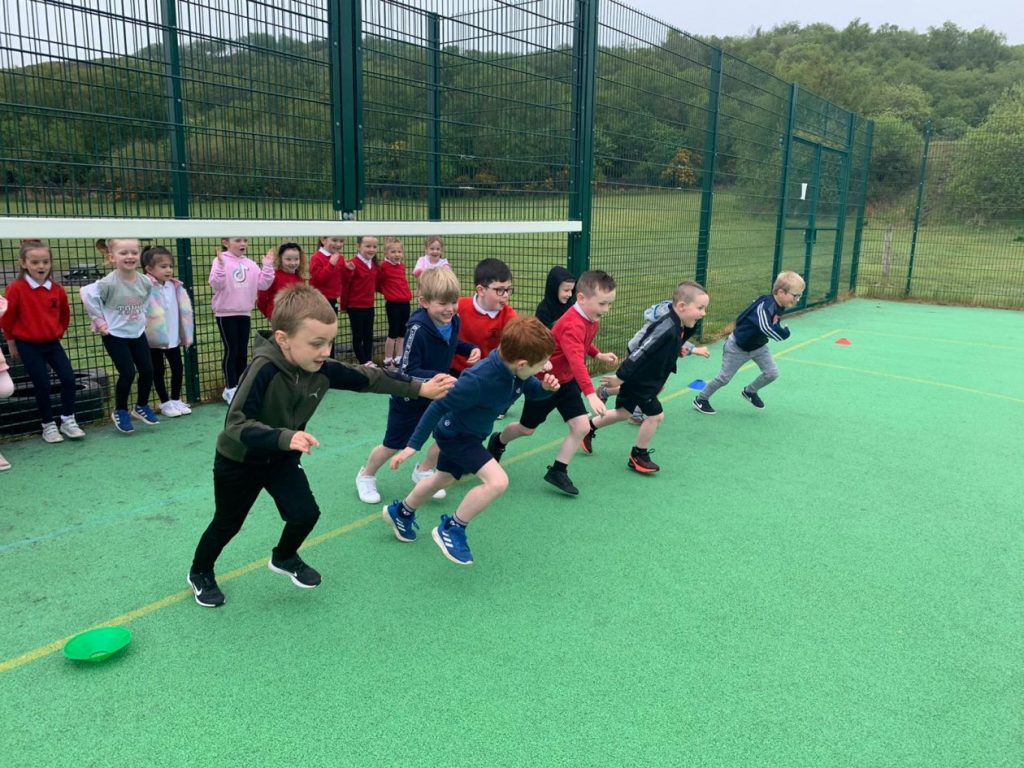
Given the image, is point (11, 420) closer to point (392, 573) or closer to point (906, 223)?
point (392, 573)

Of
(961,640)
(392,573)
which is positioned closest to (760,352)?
(961,640)

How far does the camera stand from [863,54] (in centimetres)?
7169

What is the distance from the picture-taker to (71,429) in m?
5.50

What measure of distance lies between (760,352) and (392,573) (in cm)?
439

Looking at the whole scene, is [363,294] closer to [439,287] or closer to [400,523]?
[439,287]

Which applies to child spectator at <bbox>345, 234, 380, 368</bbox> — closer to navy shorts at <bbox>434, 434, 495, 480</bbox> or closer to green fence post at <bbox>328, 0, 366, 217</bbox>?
green fence post at <bbox>328, 0, 366, 217</bbox>

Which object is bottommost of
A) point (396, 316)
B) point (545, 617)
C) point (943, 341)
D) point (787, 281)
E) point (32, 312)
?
point (545, 617)

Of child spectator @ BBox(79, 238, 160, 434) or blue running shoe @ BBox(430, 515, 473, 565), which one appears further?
child spectator @ BBox(79, 238, 160, 434)

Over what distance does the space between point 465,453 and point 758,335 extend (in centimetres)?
→ 374

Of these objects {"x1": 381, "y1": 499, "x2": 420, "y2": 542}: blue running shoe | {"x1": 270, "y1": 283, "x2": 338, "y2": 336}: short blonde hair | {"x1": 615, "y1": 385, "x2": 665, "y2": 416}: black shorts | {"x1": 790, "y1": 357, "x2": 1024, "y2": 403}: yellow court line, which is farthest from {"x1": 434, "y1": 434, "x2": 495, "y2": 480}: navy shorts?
{"x1": 790, "y1": 357, "x2": 1024, "y2": 403}: yellow court line

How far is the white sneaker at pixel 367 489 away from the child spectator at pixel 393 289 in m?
3.40

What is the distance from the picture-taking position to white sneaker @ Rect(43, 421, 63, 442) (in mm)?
5391

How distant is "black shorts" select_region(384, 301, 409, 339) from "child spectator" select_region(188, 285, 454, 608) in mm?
4762

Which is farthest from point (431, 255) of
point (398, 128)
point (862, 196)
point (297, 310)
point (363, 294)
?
point (862, 196)
